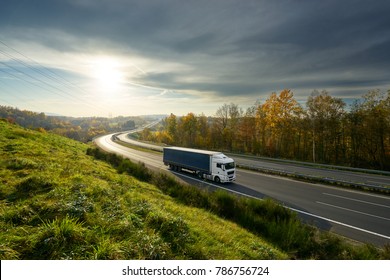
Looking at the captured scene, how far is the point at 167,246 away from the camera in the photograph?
5.41 meters

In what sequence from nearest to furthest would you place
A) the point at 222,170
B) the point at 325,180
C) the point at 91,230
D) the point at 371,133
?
the point at 91,230, the point at 222,170, the point at 325,180, the point at 371,133

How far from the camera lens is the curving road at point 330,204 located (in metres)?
12.0

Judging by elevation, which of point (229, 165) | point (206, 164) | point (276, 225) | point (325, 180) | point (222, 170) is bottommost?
point (325, 180)

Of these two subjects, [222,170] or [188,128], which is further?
[188,128]

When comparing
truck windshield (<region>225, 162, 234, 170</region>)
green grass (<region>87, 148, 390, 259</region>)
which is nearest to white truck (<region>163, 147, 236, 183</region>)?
truck windshield (<region>225, 162, 234, 170</region>)

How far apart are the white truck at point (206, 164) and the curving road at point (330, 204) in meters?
1.03

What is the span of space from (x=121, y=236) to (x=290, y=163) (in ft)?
120

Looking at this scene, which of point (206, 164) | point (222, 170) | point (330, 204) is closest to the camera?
point (330, 204)

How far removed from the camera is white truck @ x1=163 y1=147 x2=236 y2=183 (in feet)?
72.9

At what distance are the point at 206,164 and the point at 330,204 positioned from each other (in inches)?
506

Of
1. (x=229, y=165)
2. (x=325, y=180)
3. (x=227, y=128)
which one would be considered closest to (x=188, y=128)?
(x=227, y=128)

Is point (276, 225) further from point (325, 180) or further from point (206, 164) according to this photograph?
point (325, 180)

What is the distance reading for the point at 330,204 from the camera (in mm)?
16094

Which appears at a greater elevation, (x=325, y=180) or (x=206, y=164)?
(x=206, y=164)
